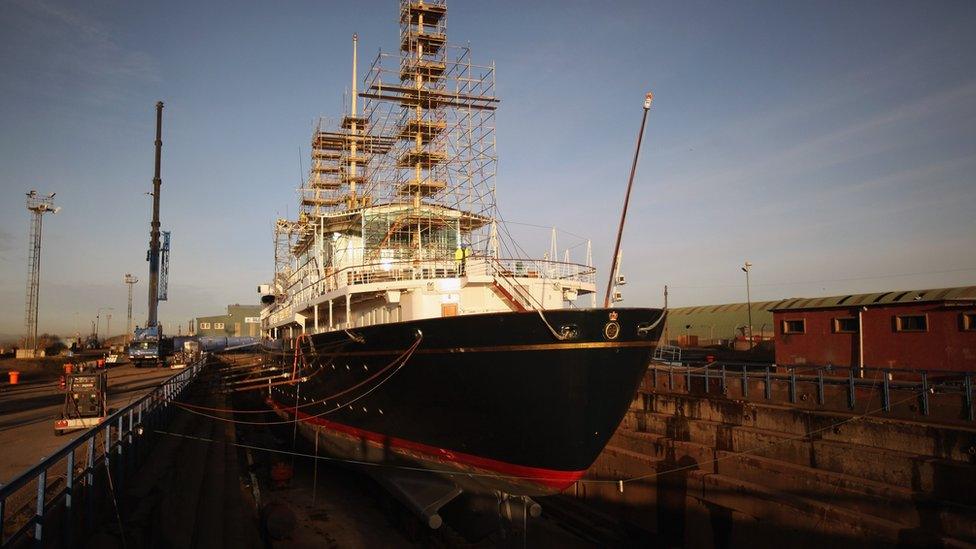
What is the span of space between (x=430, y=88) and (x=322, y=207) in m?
26.3

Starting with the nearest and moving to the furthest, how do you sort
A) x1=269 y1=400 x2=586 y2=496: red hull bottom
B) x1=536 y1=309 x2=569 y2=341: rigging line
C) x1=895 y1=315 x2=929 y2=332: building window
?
x1=536 y1=309 x2=569 y2=341: rigging line < x1=269 y1=400 x2=586 y2=496: red hull bottom < x1=895 y1=315 x2=929 y2=332: building window

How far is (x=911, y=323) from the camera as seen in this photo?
63.9 ft

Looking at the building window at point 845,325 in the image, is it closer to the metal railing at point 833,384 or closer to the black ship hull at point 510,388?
the metal railing at point 833,384

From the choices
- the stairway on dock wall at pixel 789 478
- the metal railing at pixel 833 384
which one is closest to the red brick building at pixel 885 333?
the metal railing at pixel 833 384

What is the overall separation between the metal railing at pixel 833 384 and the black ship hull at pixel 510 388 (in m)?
6.23

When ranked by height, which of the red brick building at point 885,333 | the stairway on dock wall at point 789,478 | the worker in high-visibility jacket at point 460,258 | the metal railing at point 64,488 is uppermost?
the worker in high-visibility jacket at point 460,258

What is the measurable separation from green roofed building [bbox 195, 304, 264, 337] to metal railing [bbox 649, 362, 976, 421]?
96.1 metres

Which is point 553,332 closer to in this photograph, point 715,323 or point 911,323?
point 911,323

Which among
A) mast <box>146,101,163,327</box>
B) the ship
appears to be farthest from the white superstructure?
mast <box>146,101,163,327</box>

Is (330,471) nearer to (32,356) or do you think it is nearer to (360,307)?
(360,307)

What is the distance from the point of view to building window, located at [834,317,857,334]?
69.3 ft

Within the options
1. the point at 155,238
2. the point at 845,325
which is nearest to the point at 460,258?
→ the point at 845,325

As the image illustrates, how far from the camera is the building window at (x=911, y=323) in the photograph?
1894cm

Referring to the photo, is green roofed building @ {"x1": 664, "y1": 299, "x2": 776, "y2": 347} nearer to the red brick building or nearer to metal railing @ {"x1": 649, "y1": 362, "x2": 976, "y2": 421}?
the red brick building
